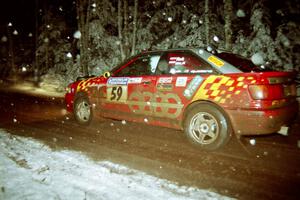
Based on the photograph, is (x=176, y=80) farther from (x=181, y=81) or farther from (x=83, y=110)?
(x=83, y=110)

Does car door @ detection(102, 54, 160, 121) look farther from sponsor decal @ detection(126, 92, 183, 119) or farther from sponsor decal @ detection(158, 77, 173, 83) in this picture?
sponsor decal @ detection(158, 77, 173, 83)

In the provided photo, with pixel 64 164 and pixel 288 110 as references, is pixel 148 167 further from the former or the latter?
pixel 288 110

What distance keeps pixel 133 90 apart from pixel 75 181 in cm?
264

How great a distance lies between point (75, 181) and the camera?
351 centimetres

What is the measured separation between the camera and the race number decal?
6.00 meters

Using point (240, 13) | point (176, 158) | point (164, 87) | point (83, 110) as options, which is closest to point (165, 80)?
point (164, 87)

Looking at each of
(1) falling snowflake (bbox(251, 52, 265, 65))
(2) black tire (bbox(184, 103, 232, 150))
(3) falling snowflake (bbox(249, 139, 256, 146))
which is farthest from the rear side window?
(1) falling snowflake (bbox(251, 52, 265, 65))

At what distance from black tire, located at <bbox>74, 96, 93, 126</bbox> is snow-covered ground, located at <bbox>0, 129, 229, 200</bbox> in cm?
225

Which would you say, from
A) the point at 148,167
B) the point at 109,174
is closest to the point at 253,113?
the point at 148,167

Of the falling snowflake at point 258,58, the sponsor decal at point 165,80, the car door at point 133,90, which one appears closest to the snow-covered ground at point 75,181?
the car door at point 133,90

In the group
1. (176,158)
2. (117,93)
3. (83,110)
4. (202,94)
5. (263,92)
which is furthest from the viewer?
(83,110)

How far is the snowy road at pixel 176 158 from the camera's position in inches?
133

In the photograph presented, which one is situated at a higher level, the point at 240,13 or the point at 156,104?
the point at 240,13

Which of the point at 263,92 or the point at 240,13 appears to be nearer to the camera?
the point at 263,92
